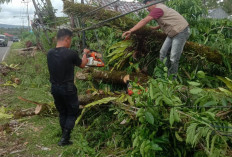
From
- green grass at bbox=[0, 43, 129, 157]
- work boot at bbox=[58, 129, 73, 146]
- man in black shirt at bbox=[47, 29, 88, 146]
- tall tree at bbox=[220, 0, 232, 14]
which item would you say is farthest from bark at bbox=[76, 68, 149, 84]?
tall tree at bbox=[220, 0, 232, 14]

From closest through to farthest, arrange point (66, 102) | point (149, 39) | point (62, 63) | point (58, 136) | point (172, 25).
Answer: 1. point (62, 63)
2. point (66, 102)
3. point (58, 136)
4. point (172, 25)
5. point (149, 39)

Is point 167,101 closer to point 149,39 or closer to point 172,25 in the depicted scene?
point 172,25

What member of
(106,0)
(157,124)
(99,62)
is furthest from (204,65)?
(106,0)

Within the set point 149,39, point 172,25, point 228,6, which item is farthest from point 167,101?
point 228,6

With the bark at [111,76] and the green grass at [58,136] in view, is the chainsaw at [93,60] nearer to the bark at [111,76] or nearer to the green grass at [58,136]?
the bark at [111,76]

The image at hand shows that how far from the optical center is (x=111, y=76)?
4.50 m

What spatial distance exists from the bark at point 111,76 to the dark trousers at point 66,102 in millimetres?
1291

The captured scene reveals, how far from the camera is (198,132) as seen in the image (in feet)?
6.22

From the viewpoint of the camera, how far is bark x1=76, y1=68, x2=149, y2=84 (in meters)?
4.23

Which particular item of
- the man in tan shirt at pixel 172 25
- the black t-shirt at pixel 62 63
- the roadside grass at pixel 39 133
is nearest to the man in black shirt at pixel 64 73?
the black t-shirt at pixel 62 63

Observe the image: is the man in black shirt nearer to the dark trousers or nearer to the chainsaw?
the dark trousers

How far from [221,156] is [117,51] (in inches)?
131

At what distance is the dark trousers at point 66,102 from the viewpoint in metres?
3.17

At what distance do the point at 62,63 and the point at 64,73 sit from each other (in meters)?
0.16
